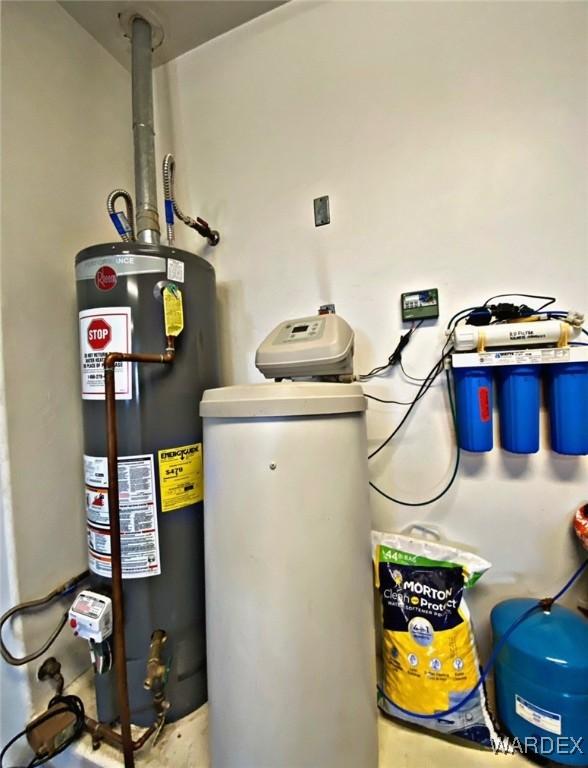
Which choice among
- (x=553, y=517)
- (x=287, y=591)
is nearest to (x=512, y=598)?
(x=553, y=517)

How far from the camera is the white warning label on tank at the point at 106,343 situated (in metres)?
0.82

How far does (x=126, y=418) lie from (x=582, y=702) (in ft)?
3.79

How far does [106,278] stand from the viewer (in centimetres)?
83

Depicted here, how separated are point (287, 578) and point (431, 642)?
480 millimetres

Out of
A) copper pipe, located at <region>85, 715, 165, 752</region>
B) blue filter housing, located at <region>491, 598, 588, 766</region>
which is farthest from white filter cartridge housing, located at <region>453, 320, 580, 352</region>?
copper pipe, located at <region>85, 715, 165, 752</region>

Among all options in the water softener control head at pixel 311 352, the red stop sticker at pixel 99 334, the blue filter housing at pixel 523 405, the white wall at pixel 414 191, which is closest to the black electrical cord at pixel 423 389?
the white wall at pixel 414 191

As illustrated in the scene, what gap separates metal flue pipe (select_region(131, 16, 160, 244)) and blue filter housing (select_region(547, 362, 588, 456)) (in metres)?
1.13

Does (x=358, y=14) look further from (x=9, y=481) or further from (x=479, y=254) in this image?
(x=9, y=481)

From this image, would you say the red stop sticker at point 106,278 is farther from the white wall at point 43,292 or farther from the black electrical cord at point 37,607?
the black electrical cord at point 37,607

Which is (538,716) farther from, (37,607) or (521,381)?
(37,607)

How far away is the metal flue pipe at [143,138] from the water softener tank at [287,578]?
0.64 metres

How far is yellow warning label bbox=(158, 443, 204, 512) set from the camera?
2.79ft

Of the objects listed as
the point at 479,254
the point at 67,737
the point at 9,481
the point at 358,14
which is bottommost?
the point at 67,737

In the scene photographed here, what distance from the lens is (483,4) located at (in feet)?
3.15
